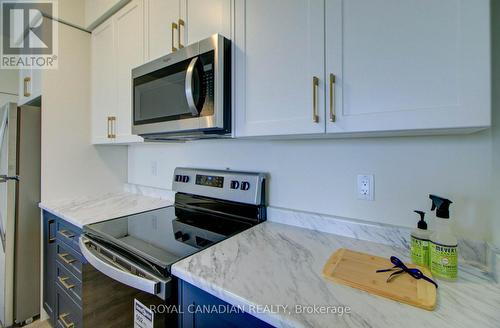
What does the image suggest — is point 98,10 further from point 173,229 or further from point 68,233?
point 173,229

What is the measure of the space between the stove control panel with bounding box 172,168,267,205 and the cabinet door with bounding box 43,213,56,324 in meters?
0.88

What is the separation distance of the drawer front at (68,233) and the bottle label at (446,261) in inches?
62.5

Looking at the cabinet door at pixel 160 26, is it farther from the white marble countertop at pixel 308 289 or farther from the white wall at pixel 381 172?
the white marble countertop at pixel 308 289

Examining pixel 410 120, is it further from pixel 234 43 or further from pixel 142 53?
pixel 142 53

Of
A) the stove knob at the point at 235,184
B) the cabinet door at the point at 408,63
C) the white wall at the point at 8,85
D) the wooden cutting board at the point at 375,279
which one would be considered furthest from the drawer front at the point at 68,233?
the white wall at the point at 8,85

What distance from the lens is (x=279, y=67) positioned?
93 centimetres

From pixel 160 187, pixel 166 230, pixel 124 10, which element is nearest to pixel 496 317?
pixel 166 230

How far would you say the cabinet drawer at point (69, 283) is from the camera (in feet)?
4.05

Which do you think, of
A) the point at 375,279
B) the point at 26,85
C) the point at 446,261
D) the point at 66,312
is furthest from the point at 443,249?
the point at 26,85

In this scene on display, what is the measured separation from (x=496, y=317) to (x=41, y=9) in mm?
2788

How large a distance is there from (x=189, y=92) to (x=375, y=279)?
3.15 ft

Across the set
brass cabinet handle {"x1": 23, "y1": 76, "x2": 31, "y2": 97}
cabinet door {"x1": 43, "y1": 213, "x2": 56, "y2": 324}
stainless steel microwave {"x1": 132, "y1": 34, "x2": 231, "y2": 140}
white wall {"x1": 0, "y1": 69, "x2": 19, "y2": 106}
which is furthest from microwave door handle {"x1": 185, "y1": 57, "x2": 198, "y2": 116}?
white wall {"x1": 0, "y1": 69, "x2": 19, "y2": 106}

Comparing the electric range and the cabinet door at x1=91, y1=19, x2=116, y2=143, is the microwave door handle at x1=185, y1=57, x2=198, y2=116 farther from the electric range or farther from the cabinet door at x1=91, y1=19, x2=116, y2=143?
the cabinet door at x1=91, y1=19, x2=116, y2=143

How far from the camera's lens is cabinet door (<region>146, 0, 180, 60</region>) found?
129 centimetres
